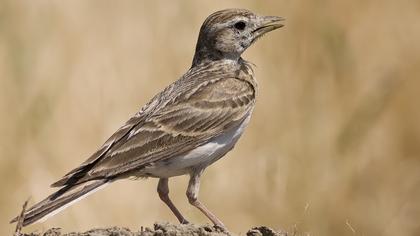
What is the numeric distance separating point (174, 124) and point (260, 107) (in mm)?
2167

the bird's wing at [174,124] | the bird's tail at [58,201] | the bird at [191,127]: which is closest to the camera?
the bird's tail at [58,201]

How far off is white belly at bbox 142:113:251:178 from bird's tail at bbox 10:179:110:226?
45 centimetres

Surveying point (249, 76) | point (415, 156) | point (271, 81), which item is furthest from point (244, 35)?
point (415, 156)

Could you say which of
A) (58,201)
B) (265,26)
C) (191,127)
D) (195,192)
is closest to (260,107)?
(265,26)

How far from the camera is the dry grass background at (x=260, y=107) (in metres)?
12.0

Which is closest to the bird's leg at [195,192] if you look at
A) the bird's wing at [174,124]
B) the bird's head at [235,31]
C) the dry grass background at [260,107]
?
the bird's wing at [174,124]

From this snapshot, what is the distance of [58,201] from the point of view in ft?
30.6

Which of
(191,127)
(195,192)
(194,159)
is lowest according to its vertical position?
(195,192)

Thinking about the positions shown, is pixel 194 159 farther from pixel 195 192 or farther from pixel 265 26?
pixel 265 26

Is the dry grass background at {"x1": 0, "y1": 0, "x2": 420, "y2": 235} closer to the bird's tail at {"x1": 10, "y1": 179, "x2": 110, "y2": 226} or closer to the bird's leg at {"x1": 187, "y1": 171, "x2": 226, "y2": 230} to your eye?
the bird's leg at {"x1": 187, "y1": 171, "x2": 226, "y2": 230}

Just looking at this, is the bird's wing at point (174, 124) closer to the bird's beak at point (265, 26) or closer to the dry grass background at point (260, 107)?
the bird's beak at point (265, 26)

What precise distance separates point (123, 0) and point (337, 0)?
1.93 meters

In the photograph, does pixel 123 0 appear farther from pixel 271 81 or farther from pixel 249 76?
pixel 249 76

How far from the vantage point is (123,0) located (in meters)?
13.0
